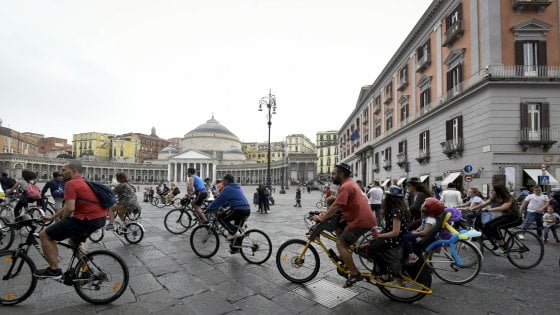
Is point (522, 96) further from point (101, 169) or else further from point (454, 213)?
point (101, 169)

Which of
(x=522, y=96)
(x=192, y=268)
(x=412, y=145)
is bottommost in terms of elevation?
(x=192, y=268)

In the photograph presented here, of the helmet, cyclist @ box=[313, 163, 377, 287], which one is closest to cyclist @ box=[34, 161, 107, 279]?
cyclist @ box=[313, 163, 377, 287]

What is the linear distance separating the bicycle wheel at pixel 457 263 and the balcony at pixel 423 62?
20.1m

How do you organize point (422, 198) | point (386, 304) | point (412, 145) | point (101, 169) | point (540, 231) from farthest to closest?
point (101, 169) < point (412, 145) < point (540, 231) < point (422, 198) < point (386, 304)

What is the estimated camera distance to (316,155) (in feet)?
300

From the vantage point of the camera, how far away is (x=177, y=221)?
9383 millimetres

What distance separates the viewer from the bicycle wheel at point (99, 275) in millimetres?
4055

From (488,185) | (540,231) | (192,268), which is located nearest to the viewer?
(192,268)

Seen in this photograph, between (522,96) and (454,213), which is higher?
(522,96)

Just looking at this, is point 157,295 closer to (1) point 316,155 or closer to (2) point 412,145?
(2) point 412,145

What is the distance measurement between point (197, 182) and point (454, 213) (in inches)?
263

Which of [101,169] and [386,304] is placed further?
[101,169]

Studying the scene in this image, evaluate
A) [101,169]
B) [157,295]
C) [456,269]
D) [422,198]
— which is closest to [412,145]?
[422,198]

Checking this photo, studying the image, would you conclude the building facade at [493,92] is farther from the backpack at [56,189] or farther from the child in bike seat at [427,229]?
the backpack at [56,189]
